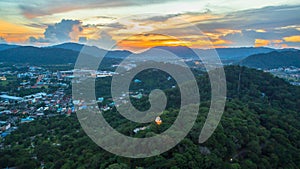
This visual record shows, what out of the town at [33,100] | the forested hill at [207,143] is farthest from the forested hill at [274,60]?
the forested hill at [207,143]

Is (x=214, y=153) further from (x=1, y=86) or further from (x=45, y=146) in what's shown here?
(x=1, y=86)

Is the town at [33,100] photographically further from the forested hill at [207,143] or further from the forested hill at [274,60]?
the forested hill at [274,60]

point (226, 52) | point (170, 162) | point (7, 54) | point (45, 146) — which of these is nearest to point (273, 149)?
point (170, 162)

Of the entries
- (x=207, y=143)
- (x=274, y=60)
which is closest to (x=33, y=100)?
(x=207, y=143)

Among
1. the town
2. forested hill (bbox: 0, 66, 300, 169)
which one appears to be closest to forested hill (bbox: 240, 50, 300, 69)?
the town

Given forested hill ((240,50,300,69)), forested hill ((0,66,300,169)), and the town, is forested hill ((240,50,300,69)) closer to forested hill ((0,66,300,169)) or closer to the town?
the town
